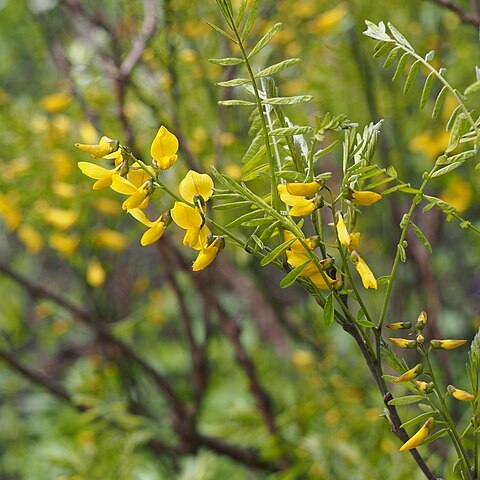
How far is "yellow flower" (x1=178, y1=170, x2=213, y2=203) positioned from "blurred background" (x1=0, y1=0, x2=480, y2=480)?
479 mm

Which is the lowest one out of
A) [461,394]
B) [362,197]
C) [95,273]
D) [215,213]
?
[95,273]

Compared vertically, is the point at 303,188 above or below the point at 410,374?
above

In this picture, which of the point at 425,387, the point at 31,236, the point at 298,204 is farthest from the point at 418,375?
the point at 31,236

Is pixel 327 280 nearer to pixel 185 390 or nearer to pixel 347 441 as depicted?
pixel 347 441

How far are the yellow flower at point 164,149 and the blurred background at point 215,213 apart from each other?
0.48m

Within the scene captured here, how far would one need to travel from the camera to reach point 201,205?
1.27ft

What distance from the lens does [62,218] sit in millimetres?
1177

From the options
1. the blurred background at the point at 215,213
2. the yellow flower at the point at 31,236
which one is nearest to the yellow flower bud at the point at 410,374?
the blurred background at the point at 215,213

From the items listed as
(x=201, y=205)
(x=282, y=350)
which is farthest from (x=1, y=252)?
(x=201, y=205)

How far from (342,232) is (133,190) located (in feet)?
0.36

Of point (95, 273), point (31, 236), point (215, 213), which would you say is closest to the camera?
point (215, 213)

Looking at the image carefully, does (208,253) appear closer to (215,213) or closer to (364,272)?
(364,272)

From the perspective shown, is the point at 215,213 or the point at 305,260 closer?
the point at 305,260

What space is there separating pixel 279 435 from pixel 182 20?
63cm
